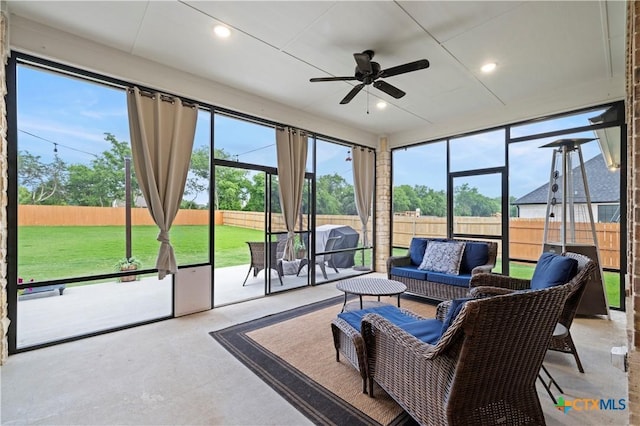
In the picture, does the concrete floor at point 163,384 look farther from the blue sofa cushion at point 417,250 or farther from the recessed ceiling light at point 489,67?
the recessed ceiling light at point 489,67

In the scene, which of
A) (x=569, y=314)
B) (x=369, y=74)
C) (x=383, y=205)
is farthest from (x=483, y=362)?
(x=383, y=205)

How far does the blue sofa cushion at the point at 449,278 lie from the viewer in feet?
12.3

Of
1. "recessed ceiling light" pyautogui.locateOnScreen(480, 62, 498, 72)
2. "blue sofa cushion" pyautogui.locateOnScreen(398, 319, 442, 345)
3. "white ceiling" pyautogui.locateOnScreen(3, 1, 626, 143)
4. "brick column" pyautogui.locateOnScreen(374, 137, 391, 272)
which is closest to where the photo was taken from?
"blue sofa cushion" pyautogui.locateOnScreen(398, 319, 442, 345)

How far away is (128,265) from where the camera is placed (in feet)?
10.8

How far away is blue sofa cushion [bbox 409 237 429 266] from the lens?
4.64 metres

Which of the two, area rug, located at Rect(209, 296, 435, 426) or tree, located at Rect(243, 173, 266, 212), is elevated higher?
tree, located at Rect(243, 173, 266, 212)

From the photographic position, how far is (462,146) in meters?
5.29

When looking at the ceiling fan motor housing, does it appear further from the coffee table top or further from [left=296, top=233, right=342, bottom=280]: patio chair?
[left=296, top=233, right=342, bottom=280]: patio chair

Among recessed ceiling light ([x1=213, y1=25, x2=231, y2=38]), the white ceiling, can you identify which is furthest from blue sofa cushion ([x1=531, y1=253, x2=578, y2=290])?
recessed ceiling light ([x1=213, y1=25, x2=231, y2=38])

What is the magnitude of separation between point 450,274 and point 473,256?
48 centimetres

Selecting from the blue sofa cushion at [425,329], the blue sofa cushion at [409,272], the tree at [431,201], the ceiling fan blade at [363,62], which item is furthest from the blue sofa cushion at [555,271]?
the tree at [431,201]

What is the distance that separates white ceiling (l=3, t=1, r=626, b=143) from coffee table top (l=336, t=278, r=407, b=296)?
264cm

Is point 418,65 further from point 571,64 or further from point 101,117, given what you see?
point 101,117

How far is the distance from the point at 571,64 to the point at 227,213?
481cm
